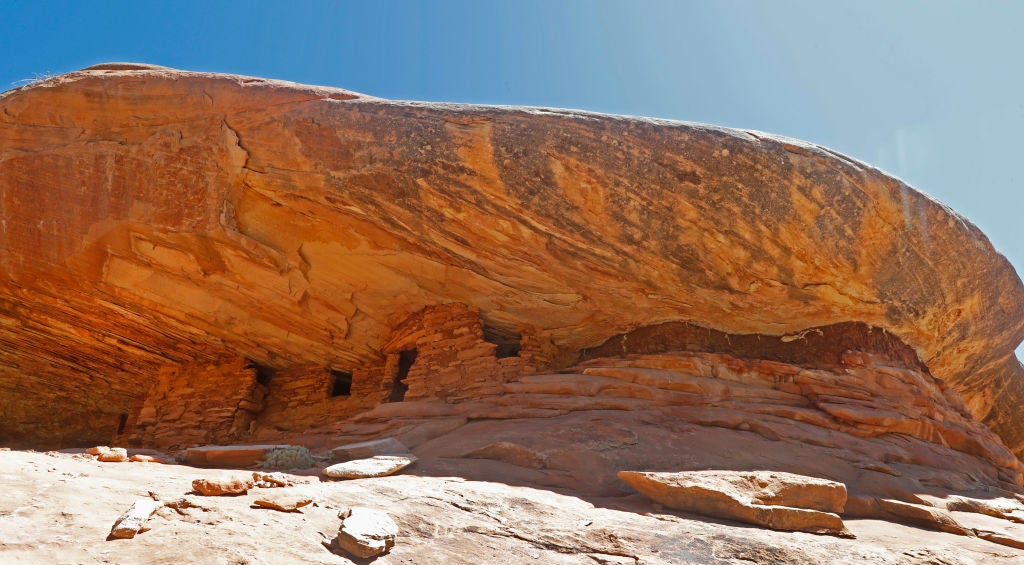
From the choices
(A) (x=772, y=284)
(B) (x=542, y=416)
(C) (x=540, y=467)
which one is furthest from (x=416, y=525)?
(A) (x=772, y=284)

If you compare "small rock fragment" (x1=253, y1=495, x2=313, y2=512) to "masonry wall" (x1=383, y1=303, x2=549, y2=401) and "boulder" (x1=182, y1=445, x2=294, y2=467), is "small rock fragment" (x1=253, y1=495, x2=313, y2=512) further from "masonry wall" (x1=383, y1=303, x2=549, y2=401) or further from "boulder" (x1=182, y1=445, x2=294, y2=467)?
"masonry wall" (x1=383, y1=303, x2=549, y2=401)

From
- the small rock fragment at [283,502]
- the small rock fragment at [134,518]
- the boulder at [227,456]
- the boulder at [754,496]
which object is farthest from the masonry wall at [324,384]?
the small rock fragment at [134,518]

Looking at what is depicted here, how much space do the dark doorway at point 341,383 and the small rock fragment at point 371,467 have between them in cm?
439

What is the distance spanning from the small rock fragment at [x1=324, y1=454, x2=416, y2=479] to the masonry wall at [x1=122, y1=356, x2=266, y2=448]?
409 cm

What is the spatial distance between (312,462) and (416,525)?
214cm

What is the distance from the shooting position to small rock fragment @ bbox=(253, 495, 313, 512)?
9.96 ft

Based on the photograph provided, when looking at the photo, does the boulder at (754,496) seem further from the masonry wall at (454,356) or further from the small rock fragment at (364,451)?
the masonry wall at (454,356)

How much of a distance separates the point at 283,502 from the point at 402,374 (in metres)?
5.11

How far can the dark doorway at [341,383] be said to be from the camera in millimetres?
9039

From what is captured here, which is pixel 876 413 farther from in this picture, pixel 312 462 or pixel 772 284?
pixel 312 462

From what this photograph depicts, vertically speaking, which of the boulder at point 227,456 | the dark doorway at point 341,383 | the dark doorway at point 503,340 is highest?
the dark doorway at point 503,340

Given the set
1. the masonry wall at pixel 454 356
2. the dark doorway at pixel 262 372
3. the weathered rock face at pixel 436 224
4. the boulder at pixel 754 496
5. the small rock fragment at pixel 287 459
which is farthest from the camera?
the dark doorway at pixel 262 372

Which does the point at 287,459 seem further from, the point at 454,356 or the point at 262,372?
the point at 262,372

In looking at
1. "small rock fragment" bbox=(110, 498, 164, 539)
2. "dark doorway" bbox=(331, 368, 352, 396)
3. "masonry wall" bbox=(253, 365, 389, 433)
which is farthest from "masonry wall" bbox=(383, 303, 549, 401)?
"small rock fragment" bbox=(110, 498, 164, 539)
